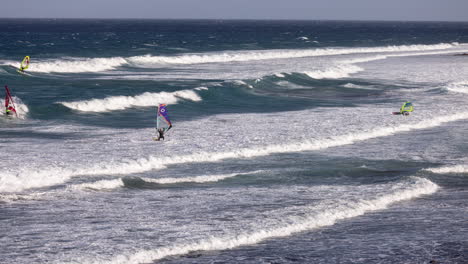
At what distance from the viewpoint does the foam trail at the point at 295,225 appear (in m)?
11.2

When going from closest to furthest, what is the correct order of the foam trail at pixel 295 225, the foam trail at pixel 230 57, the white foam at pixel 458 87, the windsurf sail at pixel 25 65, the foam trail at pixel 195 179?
the foam trail at pixel 295 225
the foam trail at pixel 195 179
the white foam at pixel 458 87
the windsurf sail at pixel 25 65
the foam trail at pixel 230 57

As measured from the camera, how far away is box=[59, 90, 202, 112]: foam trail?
30.7m

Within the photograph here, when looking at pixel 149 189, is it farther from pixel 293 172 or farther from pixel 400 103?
pixel 400 103

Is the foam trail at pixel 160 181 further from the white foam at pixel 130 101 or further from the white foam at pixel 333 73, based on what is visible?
the white foam at pixel 333 73

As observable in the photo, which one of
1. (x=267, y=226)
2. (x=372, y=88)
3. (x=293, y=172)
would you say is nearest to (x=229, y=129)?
(x=293, y=172)

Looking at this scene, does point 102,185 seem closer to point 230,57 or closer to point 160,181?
point 160,181

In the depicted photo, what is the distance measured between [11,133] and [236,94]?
51.3 feet

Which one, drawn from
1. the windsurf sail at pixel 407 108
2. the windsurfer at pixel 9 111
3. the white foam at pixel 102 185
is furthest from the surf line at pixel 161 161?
the windsurfer at pixel 9 111

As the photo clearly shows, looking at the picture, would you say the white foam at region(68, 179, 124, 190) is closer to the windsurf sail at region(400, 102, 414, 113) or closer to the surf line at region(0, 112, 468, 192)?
the surf line at region(0, 112, 468, 192)

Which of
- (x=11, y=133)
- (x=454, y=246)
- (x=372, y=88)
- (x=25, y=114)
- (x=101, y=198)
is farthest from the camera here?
(x=372, y=88)

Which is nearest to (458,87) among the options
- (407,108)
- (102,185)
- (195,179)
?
(407,108)

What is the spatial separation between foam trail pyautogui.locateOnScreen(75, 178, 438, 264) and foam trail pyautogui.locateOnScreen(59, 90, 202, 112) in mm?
17647

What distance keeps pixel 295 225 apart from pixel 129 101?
20918 millimetres

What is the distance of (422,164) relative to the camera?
18.8m
